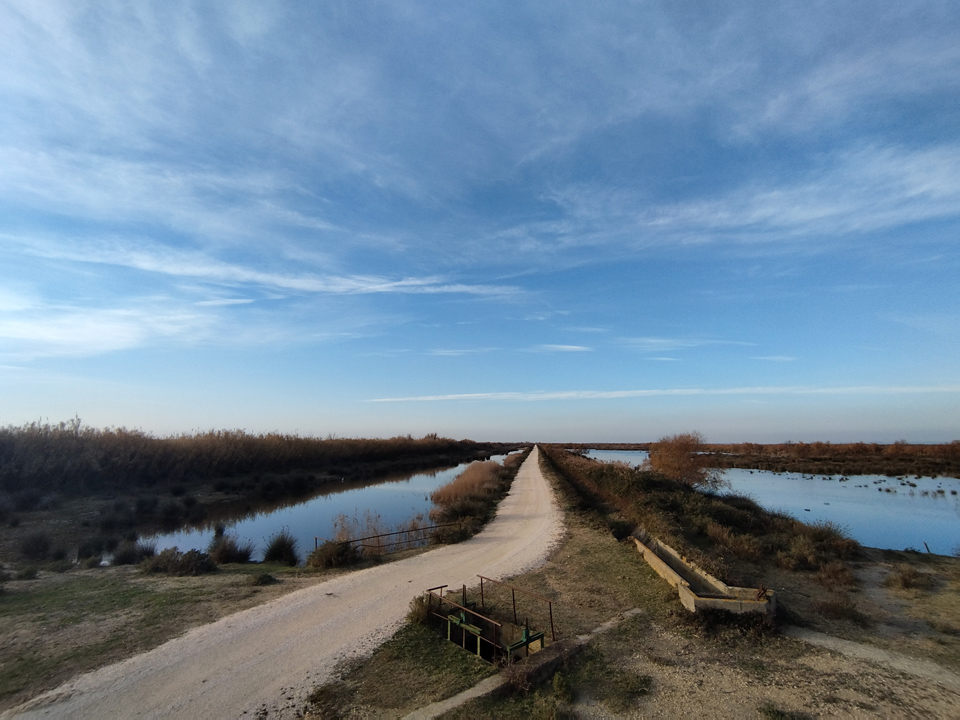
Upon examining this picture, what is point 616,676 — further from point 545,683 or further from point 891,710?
point 891,710

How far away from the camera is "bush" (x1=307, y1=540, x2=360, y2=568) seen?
14625 millimetres

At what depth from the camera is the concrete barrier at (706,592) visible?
9812 millimetres

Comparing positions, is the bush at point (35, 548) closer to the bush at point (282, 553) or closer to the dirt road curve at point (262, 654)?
the bush at point (282, 553)

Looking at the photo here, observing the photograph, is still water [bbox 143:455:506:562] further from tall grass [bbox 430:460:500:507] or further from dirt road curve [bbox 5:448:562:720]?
dirt road curve [bbox 5:448:562:720]

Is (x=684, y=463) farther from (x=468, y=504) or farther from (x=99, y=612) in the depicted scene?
(x=99, y=612)

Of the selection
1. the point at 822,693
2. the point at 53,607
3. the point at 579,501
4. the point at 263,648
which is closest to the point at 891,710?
the point at 822,693

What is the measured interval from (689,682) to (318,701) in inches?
231

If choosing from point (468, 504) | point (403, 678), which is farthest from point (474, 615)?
point (468, 504)

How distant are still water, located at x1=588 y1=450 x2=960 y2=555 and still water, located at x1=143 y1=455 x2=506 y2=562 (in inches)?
877

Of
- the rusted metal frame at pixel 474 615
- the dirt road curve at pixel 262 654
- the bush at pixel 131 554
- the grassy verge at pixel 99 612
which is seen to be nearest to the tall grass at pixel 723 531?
the rusted metal frame at pixel 474 615

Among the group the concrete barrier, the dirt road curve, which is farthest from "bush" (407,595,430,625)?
the concrete barrier

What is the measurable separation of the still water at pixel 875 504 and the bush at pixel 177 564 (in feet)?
83.4

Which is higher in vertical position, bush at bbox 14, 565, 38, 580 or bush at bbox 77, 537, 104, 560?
bush at bbox 14, 565, 38, 580

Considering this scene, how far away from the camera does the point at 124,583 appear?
1288 centimetres
